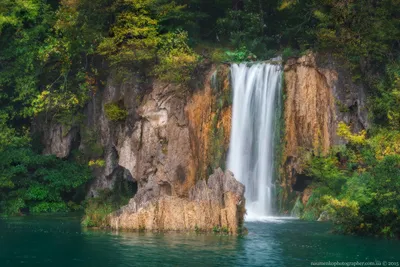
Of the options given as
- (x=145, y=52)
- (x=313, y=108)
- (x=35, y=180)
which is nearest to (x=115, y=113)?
(x=145, y=52)

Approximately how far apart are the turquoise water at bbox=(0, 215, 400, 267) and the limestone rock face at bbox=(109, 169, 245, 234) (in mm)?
900

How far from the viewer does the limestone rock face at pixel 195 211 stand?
23.6 meters

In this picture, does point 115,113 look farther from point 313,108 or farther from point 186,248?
point 186,248

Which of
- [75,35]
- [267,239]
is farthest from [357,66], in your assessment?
[75,35]

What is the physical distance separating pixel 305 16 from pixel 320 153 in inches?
329

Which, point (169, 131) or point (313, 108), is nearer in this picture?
point (313, 108)

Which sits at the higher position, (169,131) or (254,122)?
(254,122)

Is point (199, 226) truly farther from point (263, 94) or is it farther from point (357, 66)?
point (357, 66)

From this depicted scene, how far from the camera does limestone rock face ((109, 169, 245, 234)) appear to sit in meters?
23.6

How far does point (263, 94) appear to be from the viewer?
106 feet

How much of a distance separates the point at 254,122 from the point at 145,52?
6.78m

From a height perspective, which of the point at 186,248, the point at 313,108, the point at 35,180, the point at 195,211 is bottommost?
the point at 186,248

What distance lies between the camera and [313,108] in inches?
1244

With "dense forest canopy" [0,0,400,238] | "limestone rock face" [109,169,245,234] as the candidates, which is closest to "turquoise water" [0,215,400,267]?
"limestone rock face" [109,169,245,234]
